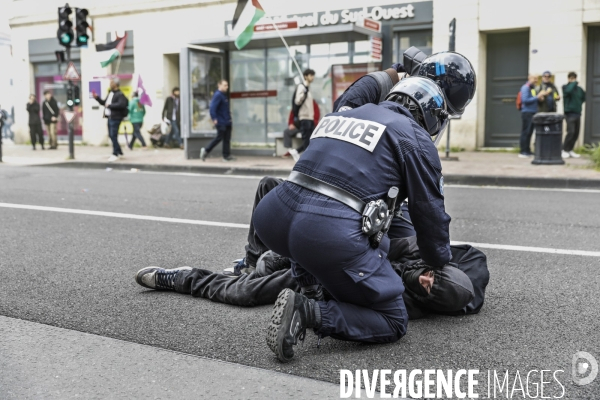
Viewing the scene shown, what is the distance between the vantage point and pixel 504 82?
1802cm

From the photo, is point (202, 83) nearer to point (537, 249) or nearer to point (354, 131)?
point (537, 249)

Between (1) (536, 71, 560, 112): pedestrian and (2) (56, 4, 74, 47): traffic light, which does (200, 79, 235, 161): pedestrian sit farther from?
(1) (536, 71, 560, 112): pedestrian

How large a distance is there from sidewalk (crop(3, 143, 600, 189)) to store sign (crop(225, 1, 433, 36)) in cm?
377

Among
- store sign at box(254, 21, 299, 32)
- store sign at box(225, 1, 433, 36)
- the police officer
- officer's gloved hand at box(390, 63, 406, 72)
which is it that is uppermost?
store sign at box(225, 1, 433, 36)

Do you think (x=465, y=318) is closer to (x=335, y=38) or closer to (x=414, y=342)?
(x=414, y=342)

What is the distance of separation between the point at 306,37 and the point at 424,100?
1329 cm

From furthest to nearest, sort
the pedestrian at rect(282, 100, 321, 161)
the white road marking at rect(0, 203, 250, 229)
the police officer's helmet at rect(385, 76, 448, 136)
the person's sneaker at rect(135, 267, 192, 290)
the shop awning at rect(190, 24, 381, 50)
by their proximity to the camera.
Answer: the pedestrian at rect(282, 100, 321, 161)
the shop awning at rect(190, 24, 381, 50)
the white road marking at rect(0, 203, 250, 229)
the person's sneaker at rect(135, 267, 192, 290)
the police officer's helmet at rect(385, 76, 448, 136)

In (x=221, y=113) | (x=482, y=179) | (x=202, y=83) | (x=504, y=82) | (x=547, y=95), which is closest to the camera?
(x=482, y=179)

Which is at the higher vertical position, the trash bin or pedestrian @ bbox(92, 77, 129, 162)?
pedestrian @ bbox(92, 77, 129, 162)

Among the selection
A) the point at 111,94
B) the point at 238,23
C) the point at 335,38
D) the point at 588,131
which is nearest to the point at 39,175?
the point at 111,94

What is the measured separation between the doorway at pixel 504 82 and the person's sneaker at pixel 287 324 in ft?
51.5

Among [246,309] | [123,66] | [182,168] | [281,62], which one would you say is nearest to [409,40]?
[281,62]

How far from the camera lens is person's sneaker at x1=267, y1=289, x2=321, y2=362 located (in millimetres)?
3148

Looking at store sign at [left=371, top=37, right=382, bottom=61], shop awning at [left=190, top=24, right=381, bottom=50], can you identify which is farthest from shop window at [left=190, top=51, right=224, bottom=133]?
store sign at [left=371, top=37, right=382, bottom=61]
